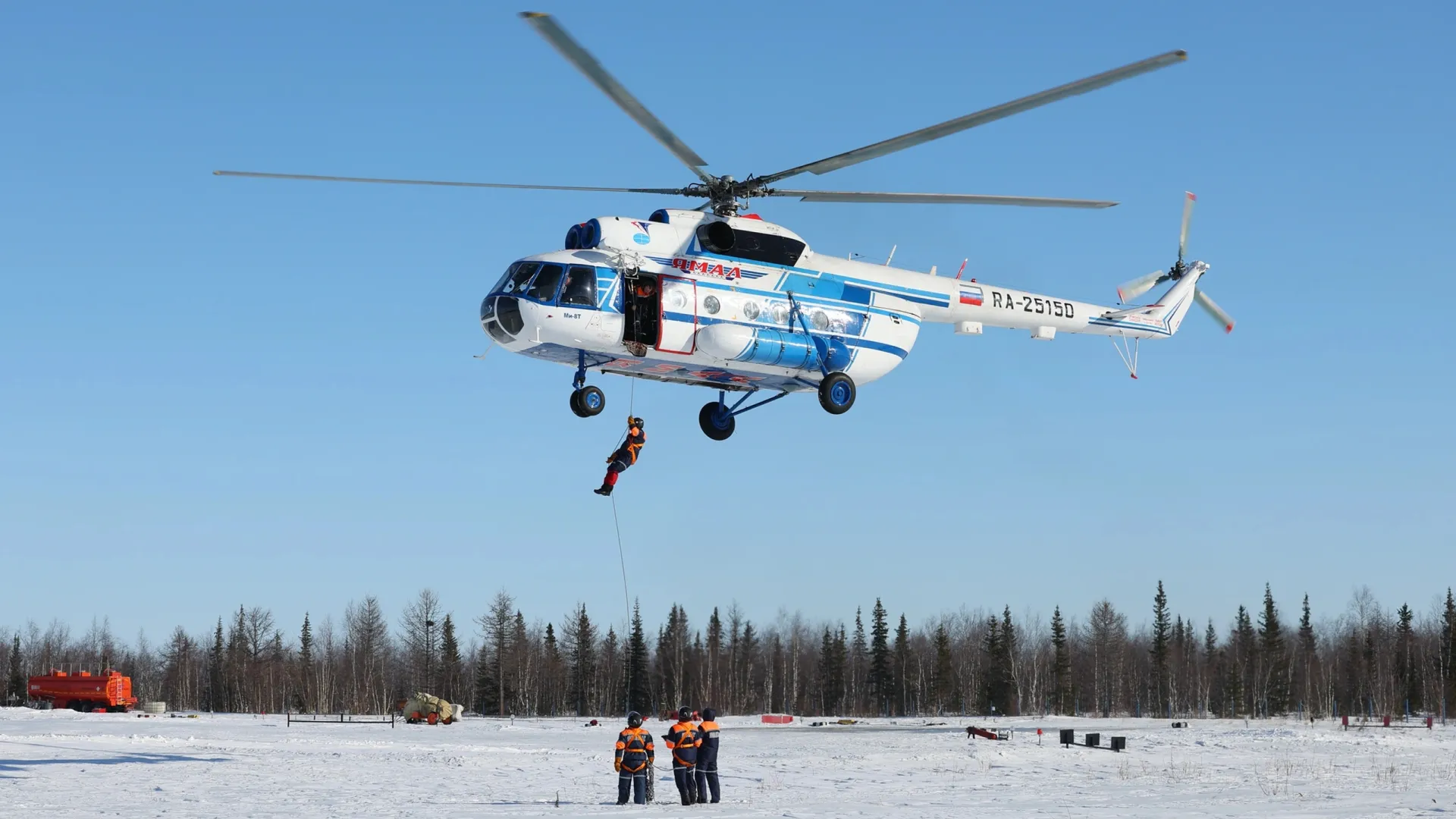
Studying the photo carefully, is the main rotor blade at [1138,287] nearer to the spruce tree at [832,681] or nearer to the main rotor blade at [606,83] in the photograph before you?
the main rotor blade at [606,83]

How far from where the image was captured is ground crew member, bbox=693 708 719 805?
2050 centimetres

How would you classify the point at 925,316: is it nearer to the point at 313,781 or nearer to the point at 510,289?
the point at 510,289

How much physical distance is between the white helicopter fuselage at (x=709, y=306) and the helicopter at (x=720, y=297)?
3 centimetres

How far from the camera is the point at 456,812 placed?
64.1 feet

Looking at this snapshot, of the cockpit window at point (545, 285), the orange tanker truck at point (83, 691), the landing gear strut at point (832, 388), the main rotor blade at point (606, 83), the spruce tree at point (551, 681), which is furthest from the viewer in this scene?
the spruce tree at point (551, 681)

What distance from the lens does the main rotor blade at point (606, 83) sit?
58.2 ft

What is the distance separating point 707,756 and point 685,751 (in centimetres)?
43

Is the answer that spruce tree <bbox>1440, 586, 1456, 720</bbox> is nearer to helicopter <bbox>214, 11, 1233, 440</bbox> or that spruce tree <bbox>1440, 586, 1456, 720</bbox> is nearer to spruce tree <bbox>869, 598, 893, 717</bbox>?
spruce tree <bbox>869, 598, 893, 717</bbox>

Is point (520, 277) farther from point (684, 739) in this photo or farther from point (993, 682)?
point (993, 682)

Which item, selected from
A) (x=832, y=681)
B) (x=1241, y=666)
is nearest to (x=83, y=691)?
(x=832, y=681)

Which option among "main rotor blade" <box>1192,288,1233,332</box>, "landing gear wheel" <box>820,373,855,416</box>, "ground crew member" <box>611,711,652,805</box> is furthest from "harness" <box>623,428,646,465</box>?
"main rotor blade" <box>1192,288,1233,332</box>

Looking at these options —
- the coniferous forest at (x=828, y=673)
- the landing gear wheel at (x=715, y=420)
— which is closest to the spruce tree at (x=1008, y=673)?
the coniferous forest at (x=828, y=673)

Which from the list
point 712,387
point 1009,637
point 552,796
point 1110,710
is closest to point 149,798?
point 552,796

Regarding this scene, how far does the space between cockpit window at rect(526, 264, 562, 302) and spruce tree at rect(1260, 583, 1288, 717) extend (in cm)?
8525
